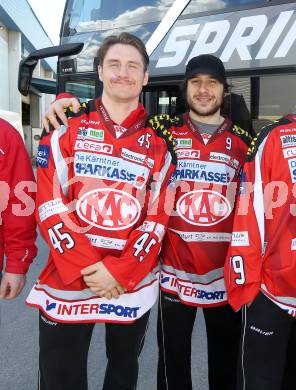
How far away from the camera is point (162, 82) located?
10.4ft

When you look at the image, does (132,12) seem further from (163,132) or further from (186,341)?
(186,341)

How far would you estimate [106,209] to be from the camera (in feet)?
5.64

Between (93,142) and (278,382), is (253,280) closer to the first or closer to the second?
(278,382)

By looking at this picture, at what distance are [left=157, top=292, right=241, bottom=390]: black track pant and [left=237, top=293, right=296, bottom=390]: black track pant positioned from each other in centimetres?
34

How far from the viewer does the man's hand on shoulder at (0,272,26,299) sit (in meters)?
1.80

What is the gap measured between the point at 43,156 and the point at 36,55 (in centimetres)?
250

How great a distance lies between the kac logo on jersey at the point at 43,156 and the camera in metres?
1.73

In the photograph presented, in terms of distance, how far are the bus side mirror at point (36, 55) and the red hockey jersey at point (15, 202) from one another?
7.65ft

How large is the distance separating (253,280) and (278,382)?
0.46m

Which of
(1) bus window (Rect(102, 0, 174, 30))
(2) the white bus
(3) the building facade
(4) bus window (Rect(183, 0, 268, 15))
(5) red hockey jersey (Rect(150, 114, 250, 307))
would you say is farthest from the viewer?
(3) the building facade

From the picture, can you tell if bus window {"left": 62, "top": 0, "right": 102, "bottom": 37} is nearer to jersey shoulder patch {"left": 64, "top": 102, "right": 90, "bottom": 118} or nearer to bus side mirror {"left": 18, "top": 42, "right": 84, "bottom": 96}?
bus side mirror {"left": 18, "top": 42, "right": 84, "bottom": 96}

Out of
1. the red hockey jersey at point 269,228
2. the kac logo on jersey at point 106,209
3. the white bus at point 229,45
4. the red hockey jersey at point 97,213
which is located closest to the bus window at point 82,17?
the white bus at point 229,45

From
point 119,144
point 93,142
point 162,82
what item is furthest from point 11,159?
point 162,82

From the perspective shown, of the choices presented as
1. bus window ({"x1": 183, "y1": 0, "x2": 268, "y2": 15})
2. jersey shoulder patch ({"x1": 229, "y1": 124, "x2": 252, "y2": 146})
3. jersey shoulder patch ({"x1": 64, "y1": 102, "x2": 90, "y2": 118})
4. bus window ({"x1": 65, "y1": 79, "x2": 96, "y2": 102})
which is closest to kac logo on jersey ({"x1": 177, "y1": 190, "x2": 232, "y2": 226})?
jersey shoulder patch ({"x1": 229, "y1": 124, "x2": 252, "y2": 146})
